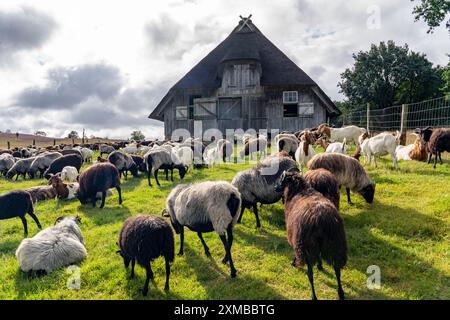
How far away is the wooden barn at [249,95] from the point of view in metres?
25.5

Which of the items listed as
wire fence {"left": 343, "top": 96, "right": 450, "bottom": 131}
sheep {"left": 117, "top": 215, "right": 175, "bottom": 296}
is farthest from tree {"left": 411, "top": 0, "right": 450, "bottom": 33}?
sheep {"left": 117, "top": 215, "right": 175, "bottom": 296}

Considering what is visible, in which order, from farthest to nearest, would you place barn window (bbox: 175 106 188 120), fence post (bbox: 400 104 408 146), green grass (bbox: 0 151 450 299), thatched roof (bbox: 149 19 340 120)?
barn window (bbox: 175 106 188 120)
thatched roof (bbox: 149 19 340 120)
fence post (bbox: 400 104 408 146)
green grass (bbox: 0 151 450 299)

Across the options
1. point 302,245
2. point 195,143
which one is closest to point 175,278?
point 302,245

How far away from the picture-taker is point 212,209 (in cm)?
536

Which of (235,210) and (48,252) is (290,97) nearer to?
(235,210)

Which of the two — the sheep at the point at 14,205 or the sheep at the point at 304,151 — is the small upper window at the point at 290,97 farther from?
the sheep at the point at 14,205

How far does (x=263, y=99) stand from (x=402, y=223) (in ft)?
67.3

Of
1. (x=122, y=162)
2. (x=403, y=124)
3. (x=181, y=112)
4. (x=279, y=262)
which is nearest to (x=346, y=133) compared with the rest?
(x=403, y=124)

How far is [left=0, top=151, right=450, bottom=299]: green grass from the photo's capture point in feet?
15.6

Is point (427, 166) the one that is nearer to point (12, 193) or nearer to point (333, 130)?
point (333, 130)

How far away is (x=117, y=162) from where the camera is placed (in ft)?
50.3

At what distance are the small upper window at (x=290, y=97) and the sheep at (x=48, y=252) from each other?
860 inches

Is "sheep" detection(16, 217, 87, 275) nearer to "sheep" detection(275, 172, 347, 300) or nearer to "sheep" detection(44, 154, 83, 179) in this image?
"sheep" detection(275, 172, 347, 300)

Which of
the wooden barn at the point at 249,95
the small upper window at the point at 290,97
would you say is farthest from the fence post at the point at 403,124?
the small upper window at the point at 290,97
